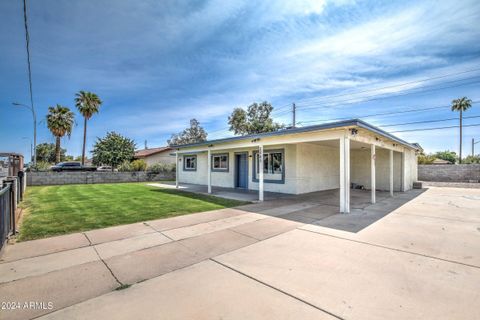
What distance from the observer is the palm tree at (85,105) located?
2644 centimetres

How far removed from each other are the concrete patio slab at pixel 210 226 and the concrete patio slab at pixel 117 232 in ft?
2.22

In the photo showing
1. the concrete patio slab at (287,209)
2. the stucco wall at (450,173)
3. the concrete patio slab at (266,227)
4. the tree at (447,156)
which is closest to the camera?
the concrete patio slab at (266,227)

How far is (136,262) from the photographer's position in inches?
151

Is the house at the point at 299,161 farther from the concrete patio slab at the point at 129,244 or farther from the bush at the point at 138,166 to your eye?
the bush at the point at 138,166

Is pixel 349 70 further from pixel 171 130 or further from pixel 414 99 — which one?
pixel 171 130

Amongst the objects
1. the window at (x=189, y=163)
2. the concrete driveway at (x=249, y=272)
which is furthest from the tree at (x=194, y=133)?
the concrete driveway at (x=249, y=272)

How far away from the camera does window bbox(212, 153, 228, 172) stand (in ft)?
53.0

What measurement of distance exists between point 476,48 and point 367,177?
31.5ft

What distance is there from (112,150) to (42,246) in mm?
22749

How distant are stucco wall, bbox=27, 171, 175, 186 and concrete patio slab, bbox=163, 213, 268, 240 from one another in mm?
16111

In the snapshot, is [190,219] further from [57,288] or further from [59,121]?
[59,121]

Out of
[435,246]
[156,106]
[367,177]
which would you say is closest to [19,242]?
[435,246]

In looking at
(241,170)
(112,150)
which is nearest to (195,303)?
(241,170)

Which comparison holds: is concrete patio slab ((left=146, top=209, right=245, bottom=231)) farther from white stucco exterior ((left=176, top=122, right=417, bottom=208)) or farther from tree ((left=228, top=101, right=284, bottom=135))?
tree ((left=228, top=101, right=284, bottom=135))
